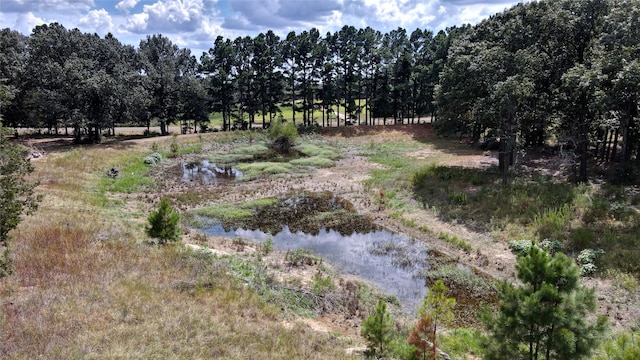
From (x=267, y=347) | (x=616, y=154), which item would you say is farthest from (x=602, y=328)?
(x=616, y=154)

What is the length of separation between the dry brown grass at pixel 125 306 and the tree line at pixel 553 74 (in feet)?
63.1

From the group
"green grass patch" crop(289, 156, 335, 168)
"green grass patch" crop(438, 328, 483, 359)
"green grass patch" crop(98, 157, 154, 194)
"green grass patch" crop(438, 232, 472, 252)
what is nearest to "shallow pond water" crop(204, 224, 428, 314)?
"green grass patch" crop(438, 232, 472, 252)

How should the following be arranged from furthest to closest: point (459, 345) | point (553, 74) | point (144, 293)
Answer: point (553, 74) → point (144, 293) → point (459, 345)

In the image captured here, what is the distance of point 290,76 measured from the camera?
205 ft

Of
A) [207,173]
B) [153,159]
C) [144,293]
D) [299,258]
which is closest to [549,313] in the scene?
[144,293]

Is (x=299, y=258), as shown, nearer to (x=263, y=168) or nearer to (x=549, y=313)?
(x=549, y=313)

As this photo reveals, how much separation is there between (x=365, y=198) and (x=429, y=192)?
4.39 meters

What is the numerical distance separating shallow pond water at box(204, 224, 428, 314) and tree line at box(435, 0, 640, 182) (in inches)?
443

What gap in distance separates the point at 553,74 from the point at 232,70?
153 ft

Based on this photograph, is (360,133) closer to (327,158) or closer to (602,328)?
(327,158)

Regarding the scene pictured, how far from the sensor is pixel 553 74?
26.6 metres

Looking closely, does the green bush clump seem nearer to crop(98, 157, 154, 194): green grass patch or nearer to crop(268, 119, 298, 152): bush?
crop(98, 157, 154, 194): green grass patch

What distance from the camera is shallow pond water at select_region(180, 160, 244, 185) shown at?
36688 mm

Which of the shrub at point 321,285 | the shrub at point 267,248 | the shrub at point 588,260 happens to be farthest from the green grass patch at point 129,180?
the shrub at point 588,260
